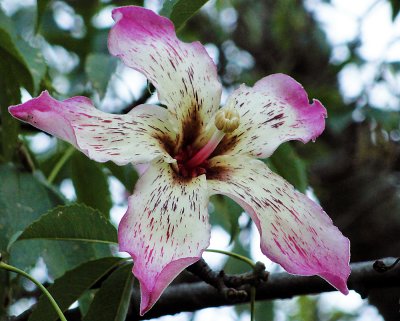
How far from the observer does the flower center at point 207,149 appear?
0.93m

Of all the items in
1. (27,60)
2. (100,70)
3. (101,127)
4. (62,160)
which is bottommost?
(62,160)

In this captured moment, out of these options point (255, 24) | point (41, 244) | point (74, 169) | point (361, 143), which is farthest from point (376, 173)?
point (41, 244)

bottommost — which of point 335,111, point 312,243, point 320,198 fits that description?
point 320,198

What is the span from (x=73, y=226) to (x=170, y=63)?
0.23 metres

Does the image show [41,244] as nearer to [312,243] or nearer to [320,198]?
[312,243]

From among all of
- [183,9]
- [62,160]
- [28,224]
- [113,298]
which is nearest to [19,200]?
[28,224]

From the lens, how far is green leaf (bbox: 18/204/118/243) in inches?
35.4

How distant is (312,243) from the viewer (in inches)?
32.5

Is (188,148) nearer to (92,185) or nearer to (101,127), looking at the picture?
(101,127)

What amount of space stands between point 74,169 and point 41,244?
0.75 ft

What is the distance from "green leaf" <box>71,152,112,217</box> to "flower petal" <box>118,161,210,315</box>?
16.3 inches

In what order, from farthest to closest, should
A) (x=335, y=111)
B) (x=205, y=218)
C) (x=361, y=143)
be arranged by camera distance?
1. (x=361, y=143)
2. (x=335, y=111)
3. (x=205, y=218)

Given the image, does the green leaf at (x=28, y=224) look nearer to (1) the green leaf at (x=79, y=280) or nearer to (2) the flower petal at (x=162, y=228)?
(1) the green leaf at (x=79, y=280)

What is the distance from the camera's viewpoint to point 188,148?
0.99 metres
